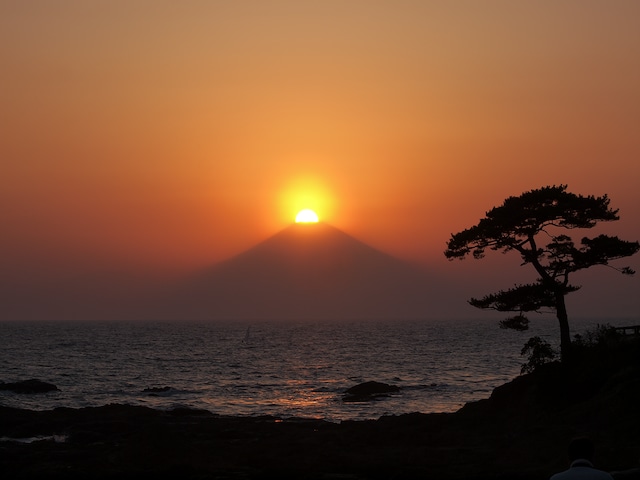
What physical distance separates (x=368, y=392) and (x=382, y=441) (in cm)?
3531

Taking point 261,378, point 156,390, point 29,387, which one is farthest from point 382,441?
point 261,378

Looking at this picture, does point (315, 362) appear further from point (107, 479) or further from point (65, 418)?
point (107, 479)

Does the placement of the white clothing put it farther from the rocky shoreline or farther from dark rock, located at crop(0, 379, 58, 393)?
dark rock, located at crop(0, 379, 58, 393)

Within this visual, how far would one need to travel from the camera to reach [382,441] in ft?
111

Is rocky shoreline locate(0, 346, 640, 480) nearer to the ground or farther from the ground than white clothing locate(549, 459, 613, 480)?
nearer to the ground

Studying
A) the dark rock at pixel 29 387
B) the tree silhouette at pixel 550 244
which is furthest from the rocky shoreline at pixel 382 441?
the dark rock at pixel 29 387

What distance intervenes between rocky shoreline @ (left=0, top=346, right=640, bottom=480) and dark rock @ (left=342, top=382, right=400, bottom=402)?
87.4ft

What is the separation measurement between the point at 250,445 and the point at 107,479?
7.57m

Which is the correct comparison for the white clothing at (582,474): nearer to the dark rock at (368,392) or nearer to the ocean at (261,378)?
the ocean at (261,378)

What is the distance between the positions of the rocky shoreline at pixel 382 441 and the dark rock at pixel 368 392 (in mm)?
26647

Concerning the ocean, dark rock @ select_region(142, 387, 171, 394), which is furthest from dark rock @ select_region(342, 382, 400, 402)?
dark rock @ select_region(142, 387, 171, 394)

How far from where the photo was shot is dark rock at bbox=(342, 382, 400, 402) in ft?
220

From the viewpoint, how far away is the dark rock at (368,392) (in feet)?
220

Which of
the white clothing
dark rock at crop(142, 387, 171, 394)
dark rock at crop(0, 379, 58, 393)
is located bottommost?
dark rock at crop(142, 387, 171, 394)
